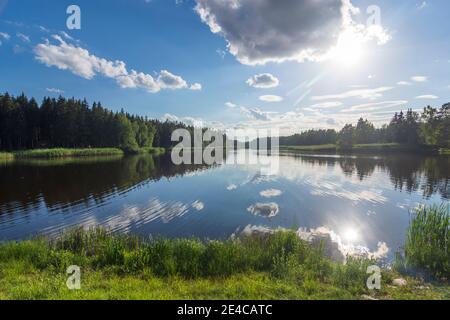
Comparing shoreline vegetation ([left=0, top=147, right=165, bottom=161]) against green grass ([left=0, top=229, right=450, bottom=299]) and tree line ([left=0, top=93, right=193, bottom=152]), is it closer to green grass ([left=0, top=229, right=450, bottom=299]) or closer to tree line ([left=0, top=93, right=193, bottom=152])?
tree line ([left=0, top=93, right=193, bottom=152])

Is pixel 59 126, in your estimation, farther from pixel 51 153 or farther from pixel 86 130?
pixel 51 153

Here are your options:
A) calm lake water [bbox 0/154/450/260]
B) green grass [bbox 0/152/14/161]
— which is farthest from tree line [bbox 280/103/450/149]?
green grass [bbox 0/152/14/161]

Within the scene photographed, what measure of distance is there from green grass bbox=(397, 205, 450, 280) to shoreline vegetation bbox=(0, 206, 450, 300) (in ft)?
0.12

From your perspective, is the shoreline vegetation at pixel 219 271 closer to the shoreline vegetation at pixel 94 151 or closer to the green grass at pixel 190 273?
the green grass at pixel 190 273

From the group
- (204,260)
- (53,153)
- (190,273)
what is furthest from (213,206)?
(53,153)

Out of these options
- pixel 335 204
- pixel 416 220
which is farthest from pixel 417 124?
pixel 416 220

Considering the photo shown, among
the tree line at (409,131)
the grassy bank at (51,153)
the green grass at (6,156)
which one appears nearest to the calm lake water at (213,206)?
the green grass at (6,156)

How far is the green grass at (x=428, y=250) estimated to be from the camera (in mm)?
10250

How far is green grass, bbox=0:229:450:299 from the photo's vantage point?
7.29 meters

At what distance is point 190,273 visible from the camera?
31.0 feet

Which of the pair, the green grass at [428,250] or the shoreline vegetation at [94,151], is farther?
the shoreline vegetation at [94,151]

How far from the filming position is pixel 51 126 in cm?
8944

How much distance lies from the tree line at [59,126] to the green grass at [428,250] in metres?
103
